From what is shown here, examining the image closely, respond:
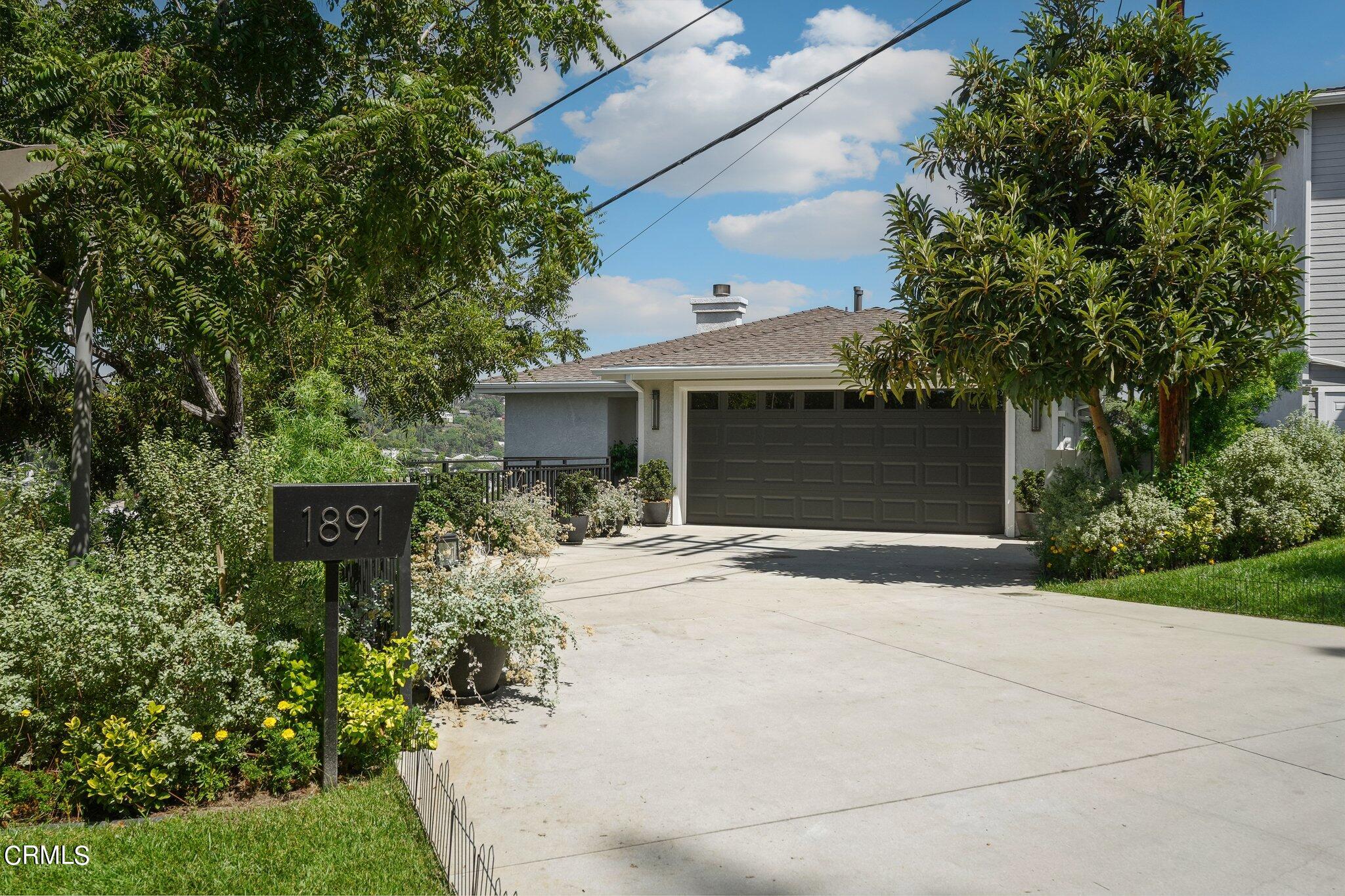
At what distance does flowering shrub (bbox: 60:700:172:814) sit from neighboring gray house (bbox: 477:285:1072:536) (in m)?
12.9

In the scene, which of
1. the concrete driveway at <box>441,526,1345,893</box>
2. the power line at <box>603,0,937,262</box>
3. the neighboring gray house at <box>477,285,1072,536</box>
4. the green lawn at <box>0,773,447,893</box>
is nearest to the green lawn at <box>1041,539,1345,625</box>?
the concrete driveway at <box>441,526,1345,893</box>

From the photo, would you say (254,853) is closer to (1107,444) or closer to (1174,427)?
(1107,444)

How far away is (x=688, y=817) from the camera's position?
417cm

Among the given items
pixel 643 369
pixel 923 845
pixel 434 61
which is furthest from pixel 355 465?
pixel 643 369

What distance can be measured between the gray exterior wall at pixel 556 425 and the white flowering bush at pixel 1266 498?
39.5ft

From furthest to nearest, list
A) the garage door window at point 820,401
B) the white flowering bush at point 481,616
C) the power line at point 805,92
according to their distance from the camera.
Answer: the garage door window at point 820,401 → the power line at point 805,92 → the white flowering bush at point 481,616

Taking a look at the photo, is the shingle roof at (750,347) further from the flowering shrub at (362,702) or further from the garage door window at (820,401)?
the flowering shrub at (362,702)

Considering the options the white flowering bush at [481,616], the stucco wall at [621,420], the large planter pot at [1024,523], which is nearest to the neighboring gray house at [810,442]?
the large planter pot at [1024,523]

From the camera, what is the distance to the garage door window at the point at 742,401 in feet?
57.1

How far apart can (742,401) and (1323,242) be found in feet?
33.9

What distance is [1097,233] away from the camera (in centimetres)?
1123

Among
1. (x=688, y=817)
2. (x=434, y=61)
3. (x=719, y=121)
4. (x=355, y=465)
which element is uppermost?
(x=719, y=121)

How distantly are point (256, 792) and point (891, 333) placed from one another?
8868 mm

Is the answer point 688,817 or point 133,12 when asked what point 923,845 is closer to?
point 688,817
